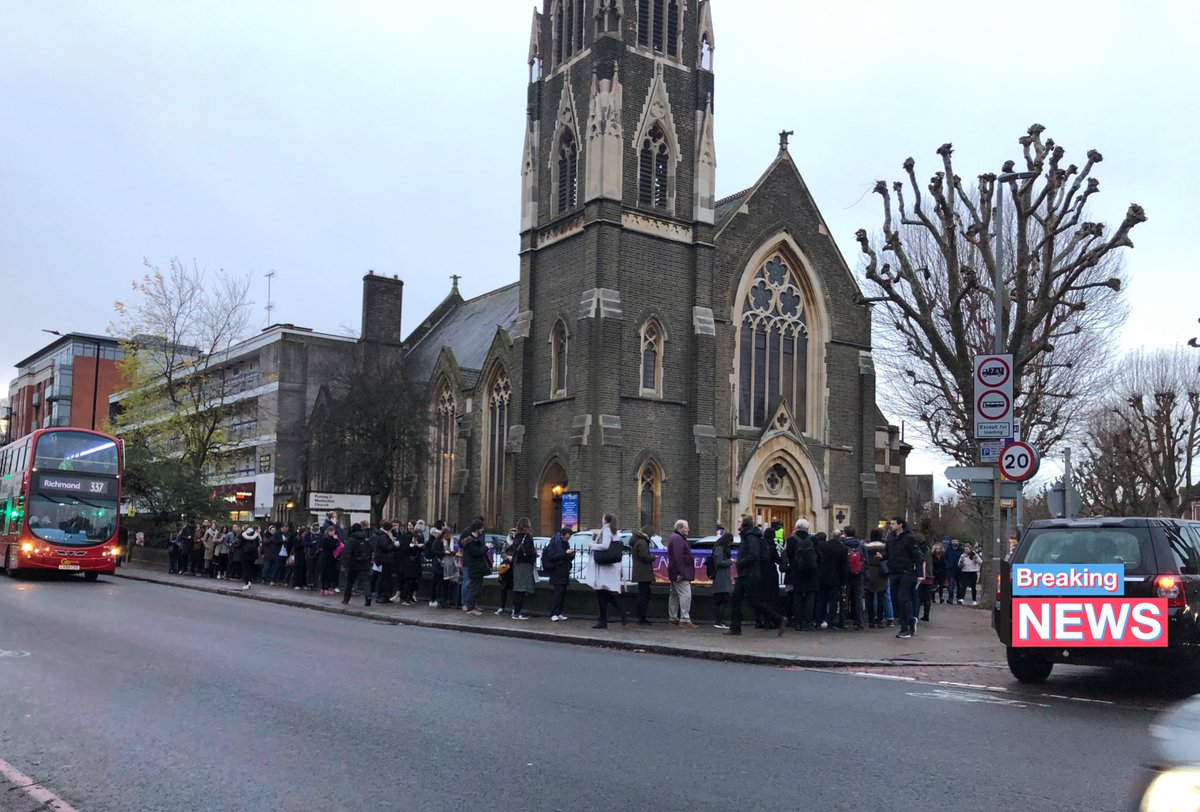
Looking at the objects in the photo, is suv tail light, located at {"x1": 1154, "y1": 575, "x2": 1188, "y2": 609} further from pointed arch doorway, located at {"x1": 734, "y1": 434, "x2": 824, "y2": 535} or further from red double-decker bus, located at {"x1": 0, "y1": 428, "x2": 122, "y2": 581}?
pointed arch doorway, located at {"x1": 734, "y1": 434, "x2": 824, "y2": 535}

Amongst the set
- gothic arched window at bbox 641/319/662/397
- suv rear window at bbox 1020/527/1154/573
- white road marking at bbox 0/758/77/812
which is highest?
gothic arched window at bbox 641/319/662/397

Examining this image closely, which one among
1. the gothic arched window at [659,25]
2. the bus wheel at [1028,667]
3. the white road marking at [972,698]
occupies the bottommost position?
the white road marking at [972,698]

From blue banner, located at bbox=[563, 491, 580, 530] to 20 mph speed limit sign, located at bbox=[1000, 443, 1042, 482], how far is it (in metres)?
18.7

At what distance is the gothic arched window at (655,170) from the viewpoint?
36.2 metres

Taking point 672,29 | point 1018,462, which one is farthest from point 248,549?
point 672,29

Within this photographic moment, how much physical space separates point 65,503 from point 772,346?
73.9ft

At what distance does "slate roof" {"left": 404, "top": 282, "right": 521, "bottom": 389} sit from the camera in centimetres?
4738

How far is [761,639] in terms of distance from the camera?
51.9 feet

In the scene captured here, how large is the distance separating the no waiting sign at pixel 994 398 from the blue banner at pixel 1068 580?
5678mm

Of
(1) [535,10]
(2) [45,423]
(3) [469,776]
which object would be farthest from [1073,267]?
(2) [45,423]

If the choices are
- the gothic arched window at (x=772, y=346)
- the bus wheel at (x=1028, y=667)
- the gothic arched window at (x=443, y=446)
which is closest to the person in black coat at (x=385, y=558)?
the bus wheel at (x=1028, y=667)

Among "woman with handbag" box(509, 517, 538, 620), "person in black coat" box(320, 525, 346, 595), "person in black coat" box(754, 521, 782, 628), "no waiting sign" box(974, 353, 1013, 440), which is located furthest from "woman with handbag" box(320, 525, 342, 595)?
"no waiting sign" box(974, 353, 1013, 440)

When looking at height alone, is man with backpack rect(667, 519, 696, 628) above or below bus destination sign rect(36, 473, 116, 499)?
below

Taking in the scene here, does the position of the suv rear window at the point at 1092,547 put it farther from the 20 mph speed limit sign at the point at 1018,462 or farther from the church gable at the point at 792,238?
the church gable at the point at 792,238
